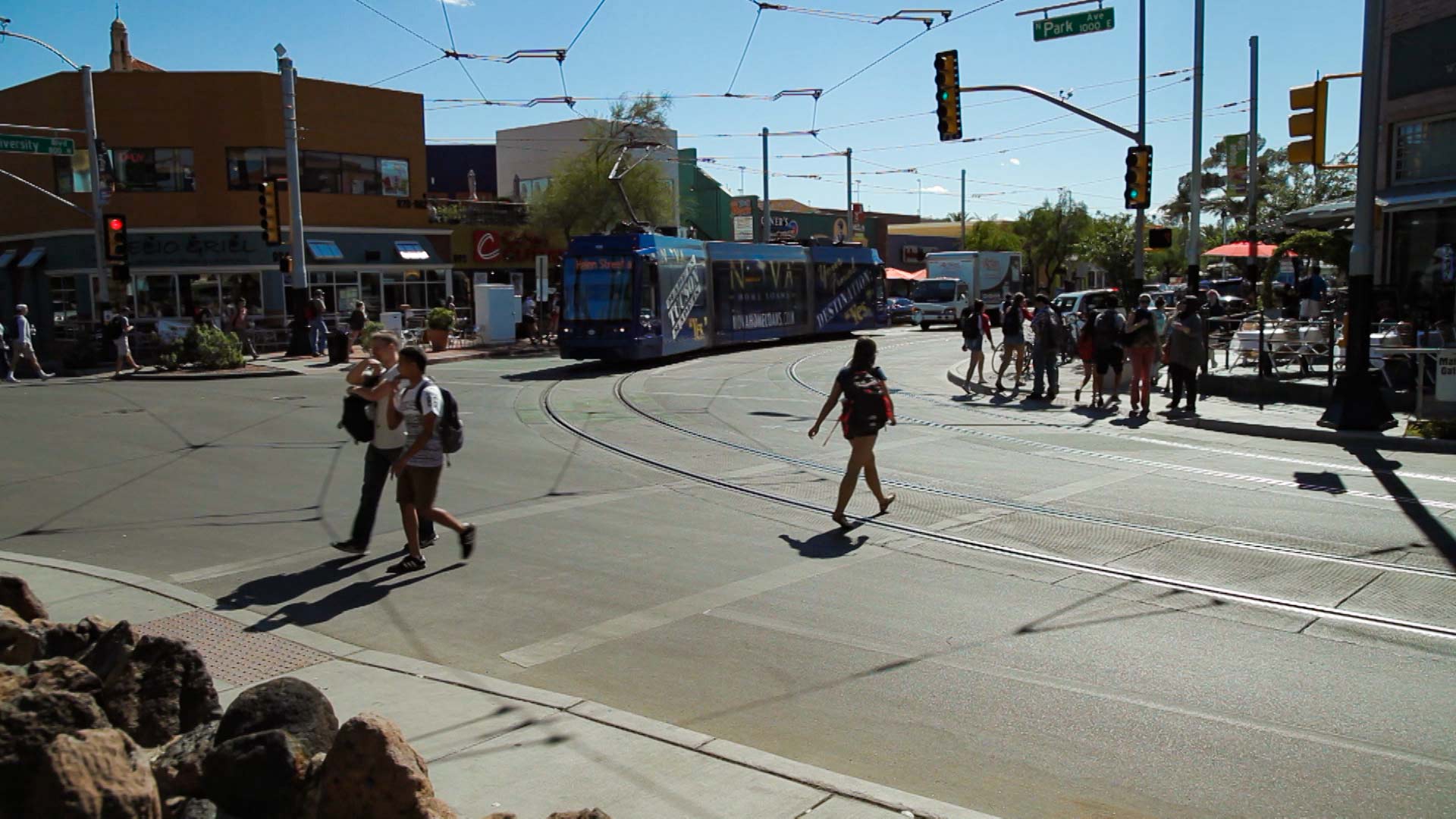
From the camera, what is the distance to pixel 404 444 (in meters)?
8.34

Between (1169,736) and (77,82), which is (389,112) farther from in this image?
(1169,736)

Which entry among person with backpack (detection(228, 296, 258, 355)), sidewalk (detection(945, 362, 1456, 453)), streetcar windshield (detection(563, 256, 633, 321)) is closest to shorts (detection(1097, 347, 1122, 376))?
sidewalk (detection(945, 362, 1456, 453))

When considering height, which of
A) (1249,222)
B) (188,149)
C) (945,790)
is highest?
(188,149)

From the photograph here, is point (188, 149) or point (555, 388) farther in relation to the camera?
point (188, 149)

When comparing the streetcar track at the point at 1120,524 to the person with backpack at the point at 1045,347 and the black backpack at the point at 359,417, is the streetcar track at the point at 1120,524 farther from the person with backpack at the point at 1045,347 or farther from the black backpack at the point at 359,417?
the person with backpack at the point at 1045,347

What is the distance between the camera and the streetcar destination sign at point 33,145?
27.7 metres

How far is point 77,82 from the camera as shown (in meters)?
37.0

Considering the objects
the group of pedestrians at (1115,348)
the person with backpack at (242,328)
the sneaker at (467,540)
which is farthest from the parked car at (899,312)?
the sneaker at (467,540)

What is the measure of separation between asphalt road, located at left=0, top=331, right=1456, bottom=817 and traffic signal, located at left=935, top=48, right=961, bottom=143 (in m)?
9.41

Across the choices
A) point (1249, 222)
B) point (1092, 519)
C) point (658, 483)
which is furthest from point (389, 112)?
point (1092, 519)

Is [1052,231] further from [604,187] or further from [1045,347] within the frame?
[1045,347]

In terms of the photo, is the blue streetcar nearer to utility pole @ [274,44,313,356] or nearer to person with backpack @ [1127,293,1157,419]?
utility pole @ [274,44,313,356]

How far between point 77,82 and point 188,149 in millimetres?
3821

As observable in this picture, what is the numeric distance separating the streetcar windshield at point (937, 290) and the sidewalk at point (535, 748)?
42.8 m
